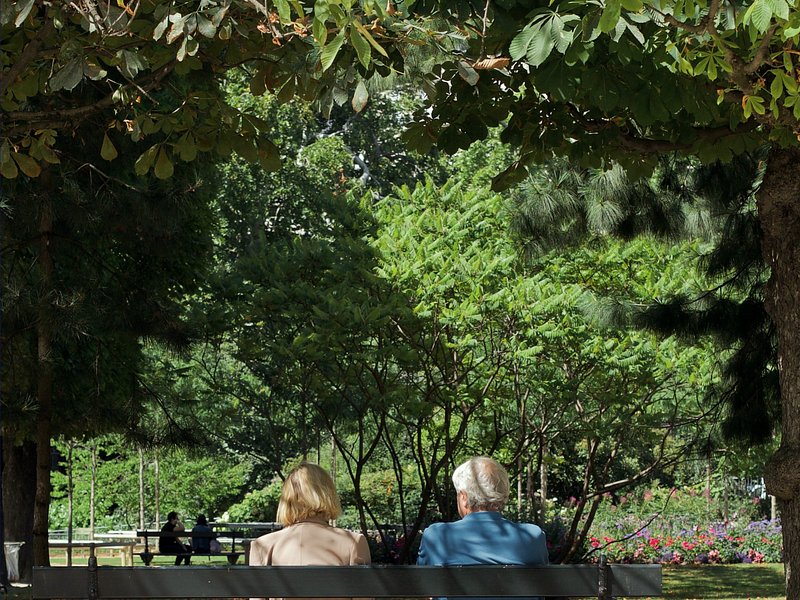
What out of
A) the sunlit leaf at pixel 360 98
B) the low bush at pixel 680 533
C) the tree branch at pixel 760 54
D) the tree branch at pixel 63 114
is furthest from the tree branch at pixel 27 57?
the low bush at pixel 680 533

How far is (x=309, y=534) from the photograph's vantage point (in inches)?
190

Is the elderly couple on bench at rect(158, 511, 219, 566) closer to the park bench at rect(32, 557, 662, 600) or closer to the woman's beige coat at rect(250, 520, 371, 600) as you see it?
the woman's beige coat at rect(250, 520, 371, 600)

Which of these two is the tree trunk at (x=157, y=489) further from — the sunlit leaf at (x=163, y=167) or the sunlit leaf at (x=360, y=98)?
the sunlit leaf at (x=360, y=98)

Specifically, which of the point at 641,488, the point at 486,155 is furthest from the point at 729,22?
the point at 486,155

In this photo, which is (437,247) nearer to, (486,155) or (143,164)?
(143,164)

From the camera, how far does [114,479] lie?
1309 inches

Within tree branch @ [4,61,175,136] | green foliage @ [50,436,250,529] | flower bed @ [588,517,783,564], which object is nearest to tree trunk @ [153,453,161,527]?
green foliage @ [50,436,250,529]

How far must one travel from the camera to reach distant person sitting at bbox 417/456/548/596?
15.5 ft

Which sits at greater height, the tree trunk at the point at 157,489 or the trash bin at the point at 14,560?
the tree trunk at the point at 157,489

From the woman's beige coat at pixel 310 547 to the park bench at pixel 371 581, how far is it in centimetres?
42

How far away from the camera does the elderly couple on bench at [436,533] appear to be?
4719 millimetres

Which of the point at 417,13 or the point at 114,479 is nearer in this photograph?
the point at 417,13

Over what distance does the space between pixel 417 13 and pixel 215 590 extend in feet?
9.65

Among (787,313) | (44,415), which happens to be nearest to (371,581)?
(787,313)
